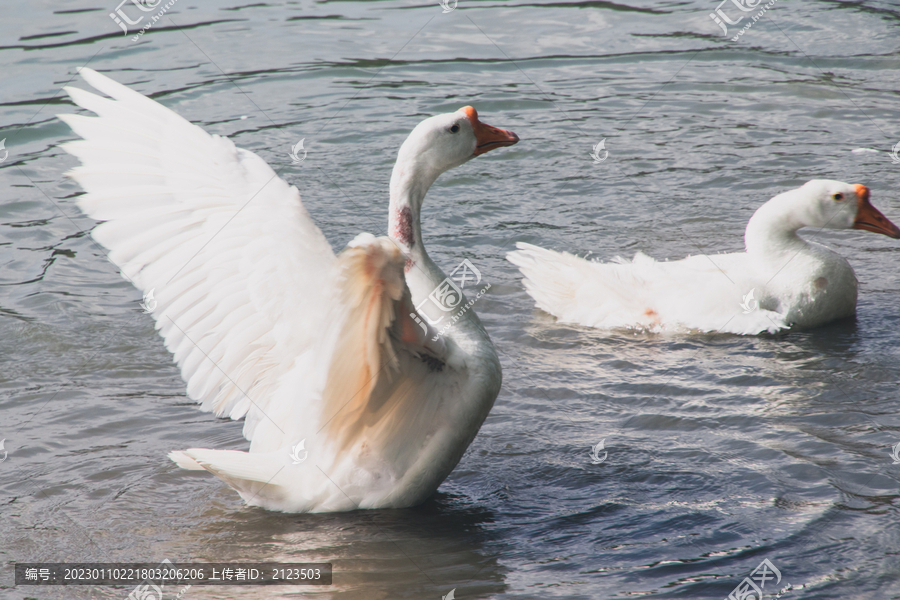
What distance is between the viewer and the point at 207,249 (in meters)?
4.25

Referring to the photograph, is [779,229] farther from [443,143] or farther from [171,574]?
[171,574]

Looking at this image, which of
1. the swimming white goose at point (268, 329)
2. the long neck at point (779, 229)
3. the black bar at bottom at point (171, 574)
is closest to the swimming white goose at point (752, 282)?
the long neck at point (779, 229)

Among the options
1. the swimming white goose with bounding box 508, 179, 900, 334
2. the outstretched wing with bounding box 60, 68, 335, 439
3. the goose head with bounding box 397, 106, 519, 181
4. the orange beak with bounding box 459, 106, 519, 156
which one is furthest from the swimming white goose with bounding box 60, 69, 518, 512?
the swimming white goose with bounding box 508, 179, 900, 334

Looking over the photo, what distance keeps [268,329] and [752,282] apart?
385 centimetres

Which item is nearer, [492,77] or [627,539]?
[627,539]

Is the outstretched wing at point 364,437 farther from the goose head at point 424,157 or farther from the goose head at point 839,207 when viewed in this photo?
the goose head at point 839,207

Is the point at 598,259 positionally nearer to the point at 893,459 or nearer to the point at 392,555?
the point at 893,459

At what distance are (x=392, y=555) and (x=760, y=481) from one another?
1996mm

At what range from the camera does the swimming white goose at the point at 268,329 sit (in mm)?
4102

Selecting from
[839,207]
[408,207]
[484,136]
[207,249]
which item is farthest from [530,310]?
[207,249]

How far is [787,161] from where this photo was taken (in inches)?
370

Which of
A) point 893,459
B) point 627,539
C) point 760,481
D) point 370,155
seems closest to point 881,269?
point 893,459

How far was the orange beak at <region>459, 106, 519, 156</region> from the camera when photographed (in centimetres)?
513

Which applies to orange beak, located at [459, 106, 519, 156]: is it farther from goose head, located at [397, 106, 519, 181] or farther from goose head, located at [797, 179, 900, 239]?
goose head, located at [797, 179, 900, 239]
